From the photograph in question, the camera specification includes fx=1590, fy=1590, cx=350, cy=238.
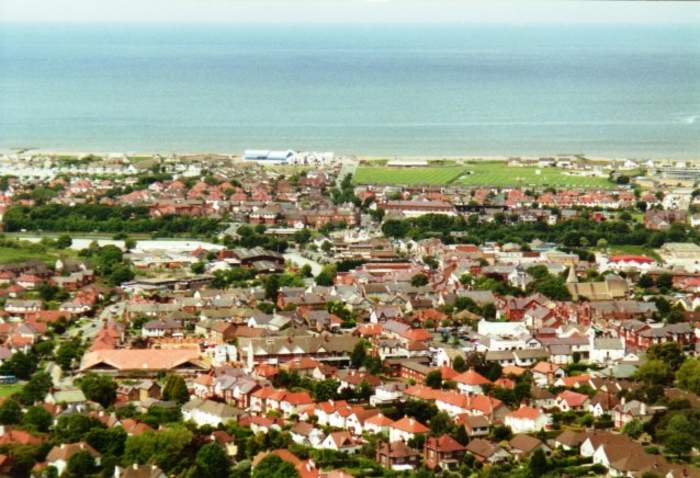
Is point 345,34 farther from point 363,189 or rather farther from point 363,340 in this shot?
point 363,340

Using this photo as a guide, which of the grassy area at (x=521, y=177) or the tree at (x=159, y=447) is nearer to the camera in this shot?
the tree at (x=159, y=447)

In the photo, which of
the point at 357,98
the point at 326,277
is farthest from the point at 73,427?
the point at 357,98

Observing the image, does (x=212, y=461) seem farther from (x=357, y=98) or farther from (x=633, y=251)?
(x=357, y=98)

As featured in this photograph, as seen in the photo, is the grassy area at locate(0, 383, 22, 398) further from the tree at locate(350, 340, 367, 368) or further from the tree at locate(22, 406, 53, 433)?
the tree at locate(350, 340, 367, 368)

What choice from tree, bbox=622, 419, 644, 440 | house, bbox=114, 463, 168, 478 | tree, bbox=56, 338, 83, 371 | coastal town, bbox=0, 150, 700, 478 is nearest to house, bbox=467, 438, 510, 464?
coastal town, bbox=0, 150, 700, 478

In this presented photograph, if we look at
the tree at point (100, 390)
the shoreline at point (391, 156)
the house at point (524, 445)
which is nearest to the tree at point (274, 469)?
the house at point (524, 445)

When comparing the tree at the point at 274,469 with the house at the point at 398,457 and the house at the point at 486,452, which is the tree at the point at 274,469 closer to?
the house at the point at 398,457
